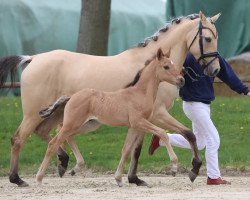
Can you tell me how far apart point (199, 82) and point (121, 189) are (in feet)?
4.95

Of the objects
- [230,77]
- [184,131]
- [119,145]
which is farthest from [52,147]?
[119,145]

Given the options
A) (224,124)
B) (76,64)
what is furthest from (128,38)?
(76,64)

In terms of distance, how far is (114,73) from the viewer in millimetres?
10867

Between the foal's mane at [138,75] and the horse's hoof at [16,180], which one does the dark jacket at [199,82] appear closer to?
A: the foal's mane at [138,75]

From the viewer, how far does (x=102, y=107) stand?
10.4m

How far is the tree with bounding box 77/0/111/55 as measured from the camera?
16812 mm

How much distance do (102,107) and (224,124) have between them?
5167mm

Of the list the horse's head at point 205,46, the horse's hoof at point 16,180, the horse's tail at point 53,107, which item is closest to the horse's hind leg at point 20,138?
the horse's hoof at point 16,180

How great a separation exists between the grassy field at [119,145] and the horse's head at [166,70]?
8.07 feet

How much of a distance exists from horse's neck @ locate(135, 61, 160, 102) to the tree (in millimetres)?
6492

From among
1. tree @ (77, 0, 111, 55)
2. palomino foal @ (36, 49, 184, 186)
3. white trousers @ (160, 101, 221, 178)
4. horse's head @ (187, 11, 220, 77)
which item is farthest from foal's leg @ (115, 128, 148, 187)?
tree @ (77, 0, 111, 55)

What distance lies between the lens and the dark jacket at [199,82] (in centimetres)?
1066

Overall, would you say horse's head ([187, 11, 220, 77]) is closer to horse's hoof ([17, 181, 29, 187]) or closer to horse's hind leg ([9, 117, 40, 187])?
horse's hind leg ([9, 117, 40, 187])

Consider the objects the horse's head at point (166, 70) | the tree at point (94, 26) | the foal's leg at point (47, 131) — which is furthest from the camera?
the tree at point (94, 26)
